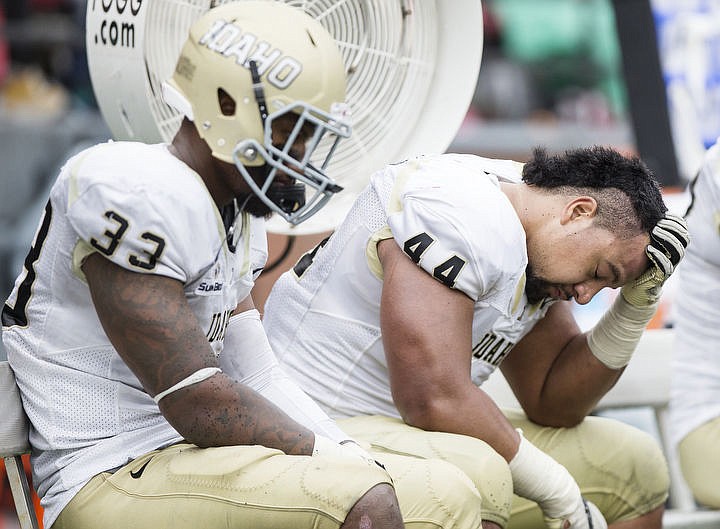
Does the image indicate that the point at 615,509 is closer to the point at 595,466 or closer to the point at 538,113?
the point at 595,466

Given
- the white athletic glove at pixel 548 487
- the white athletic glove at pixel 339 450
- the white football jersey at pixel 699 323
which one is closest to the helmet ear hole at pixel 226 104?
the white athletic glove at pixel 339 450

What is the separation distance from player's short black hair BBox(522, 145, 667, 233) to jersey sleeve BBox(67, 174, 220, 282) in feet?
2.77

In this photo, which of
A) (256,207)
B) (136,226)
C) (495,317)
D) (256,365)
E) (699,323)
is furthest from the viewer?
(699,323)

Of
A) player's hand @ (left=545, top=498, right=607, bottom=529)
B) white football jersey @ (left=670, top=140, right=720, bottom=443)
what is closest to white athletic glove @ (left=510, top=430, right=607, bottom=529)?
player's hand @ (left=545, top=498, right=607, bottom=529)

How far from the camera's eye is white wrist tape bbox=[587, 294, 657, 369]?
8.93 feet

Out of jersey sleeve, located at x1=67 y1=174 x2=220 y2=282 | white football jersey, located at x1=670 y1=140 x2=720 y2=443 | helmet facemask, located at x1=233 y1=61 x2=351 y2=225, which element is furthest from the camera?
white football jersey, located at x1=670 y1=140 x2=720 y2=443

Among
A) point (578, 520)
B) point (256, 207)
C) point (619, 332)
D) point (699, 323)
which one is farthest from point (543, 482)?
point (699, 323)

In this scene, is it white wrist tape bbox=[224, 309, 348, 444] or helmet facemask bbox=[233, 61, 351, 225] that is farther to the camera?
white wrist tape bbox=[224, 309, 348, 444]

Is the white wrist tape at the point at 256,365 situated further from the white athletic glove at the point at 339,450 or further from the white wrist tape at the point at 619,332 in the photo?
the white wrist tape at the point at 619,332

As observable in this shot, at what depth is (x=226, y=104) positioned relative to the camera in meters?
2.14

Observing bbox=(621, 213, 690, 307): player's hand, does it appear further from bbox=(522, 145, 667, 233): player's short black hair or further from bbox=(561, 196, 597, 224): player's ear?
bbox=(561, 196, 597, 224): player's ear

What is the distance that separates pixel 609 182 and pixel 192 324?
0.94 meters

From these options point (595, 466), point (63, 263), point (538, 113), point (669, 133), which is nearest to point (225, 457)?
point (63, 263)

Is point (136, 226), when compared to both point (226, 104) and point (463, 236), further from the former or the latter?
point (463, 236)
